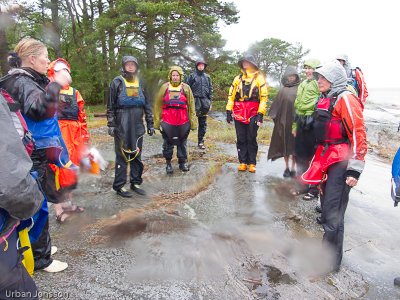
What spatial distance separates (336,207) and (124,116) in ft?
10.6

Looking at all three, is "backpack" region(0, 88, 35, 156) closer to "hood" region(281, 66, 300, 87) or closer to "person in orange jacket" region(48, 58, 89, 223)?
"person in orange jacket" region(48, 58, 89, 223)

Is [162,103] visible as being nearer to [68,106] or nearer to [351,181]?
[68,106]

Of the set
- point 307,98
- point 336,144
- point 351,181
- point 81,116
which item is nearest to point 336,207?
point 351,181

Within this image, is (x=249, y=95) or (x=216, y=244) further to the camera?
(x=249, y=95)

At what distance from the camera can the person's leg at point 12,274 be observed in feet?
5.30

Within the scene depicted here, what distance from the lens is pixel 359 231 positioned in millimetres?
4199

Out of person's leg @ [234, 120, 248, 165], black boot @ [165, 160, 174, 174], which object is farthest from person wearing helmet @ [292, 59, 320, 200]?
black boot @ [165, 160, 174, 174]

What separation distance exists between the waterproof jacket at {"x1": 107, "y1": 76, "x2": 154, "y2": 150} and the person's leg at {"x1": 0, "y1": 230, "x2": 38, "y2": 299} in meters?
3.18

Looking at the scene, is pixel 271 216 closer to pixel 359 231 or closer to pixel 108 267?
pixel 359 231

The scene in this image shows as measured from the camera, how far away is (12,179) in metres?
1.51

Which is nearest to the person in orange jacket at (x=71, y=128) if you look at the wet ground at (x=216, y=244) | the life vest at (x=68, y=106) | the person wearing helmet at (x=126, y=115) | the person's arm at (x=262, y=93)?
the life vest at (x=68, y=106)

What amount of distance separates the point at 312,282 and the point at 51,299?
2.33m

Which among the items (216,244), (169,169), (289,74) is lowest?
(216,244)

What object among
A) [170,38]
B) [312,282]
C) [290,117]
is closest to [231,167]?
[290,117]
